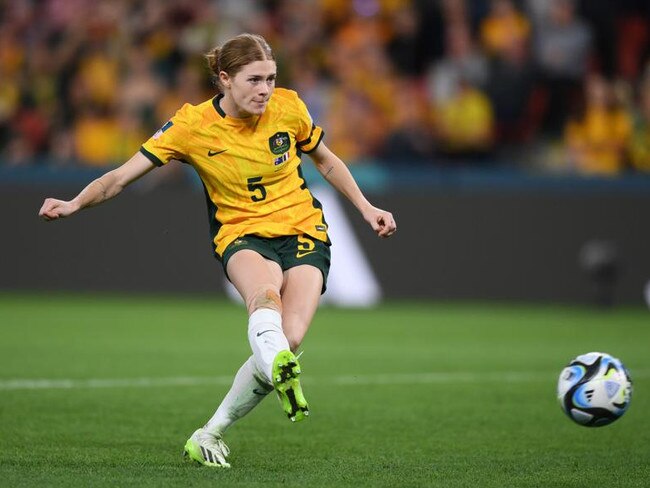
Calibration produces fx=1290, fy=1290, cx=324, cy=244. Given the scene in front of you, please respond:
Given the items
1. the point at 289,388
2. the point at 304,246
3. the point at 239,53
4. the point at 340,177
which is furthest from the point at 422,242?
the point at 289,388

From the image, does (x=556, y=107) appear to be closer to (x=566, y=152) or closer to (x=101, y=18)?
(x=566, y=152)

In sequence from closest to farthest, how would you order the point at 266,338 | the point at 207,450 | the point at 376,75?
the point at 266,338, the point at 207,450, the point at 376,75

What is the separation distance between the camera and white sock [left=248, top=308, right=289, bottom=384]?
571 centimetres

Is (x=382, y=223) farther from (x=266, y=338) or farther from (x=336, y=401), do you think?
(x=336, y=401)

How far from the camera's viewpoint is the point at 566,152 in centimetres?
1584

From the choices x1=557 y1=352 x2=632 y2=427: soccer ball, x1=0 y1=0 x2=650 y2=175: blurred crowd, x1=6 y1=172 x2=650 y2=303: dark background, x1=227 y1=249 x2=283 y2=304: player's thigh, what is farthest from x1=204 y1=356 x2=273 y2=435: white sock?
x1=0 y1=0 x2=650 y2=175: blurred crowd

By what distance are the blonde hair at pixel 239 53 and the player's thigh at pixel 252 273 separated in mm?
889

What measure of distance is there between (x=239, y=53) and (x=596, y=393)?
8.23 ft

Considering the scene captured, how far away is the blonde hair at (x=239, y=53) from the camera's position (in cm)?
614

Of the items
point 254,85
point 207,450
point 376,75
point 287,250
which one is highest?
point 254,85

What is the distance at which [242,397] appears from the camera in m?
6.23

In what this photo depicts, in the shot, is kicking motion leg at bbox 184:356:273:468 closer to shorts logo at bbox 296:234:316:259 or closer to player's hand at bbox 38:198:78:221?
shorts logo at bbox 296:234:316:259

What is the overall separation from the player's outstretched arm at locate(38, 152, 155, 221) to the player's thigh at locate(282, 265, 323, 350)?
0.89 m

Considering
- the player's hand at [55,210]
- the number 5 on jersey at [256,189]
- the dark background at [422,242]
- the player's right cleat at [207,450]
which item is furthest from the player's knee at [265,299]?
the dark background at [422,242]
